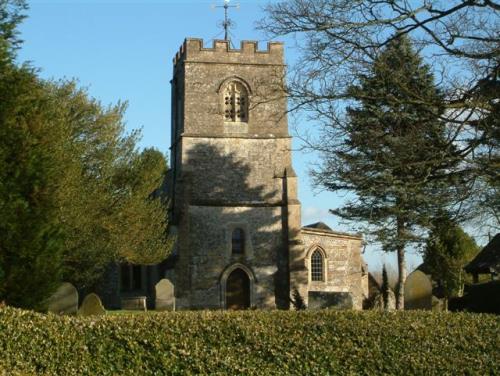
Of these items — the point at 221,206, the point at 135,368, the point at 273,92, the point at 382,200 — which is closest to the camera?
the point at 135,368

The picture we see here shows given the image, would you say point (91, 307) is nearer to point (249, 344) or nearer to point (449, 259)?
point (249, 344)

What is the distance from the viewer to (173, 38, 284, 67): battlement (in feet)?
113

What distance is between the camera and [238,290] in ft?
109

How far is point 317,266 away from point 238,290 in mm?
4734

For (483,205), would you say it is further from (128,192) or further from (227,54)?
(227,54)

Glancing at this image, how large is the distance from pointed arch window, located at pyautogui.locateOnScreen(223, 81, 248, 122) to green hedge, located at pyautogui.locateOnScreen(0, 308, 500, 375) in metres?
23.3

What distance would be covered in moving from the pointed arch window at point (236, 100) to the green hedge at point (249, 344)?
2325cm

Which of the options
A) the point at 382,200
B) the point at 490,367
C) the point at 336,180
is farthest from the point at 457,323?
the point at 382,200

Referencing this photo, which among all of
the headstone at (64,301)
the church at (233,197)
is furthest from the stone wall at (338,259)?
the headstone at (64,301)

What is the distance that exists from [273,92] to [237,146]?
1999 centimetres

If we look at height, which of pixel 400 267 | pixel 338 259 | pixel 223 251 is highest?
pixel 223 251

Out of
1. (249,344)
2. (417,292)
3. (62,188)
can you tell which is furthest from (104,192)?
(249,344)

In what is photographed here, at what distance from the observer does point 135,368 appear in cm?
1073

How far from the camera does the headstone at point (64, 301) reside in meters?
15.8
